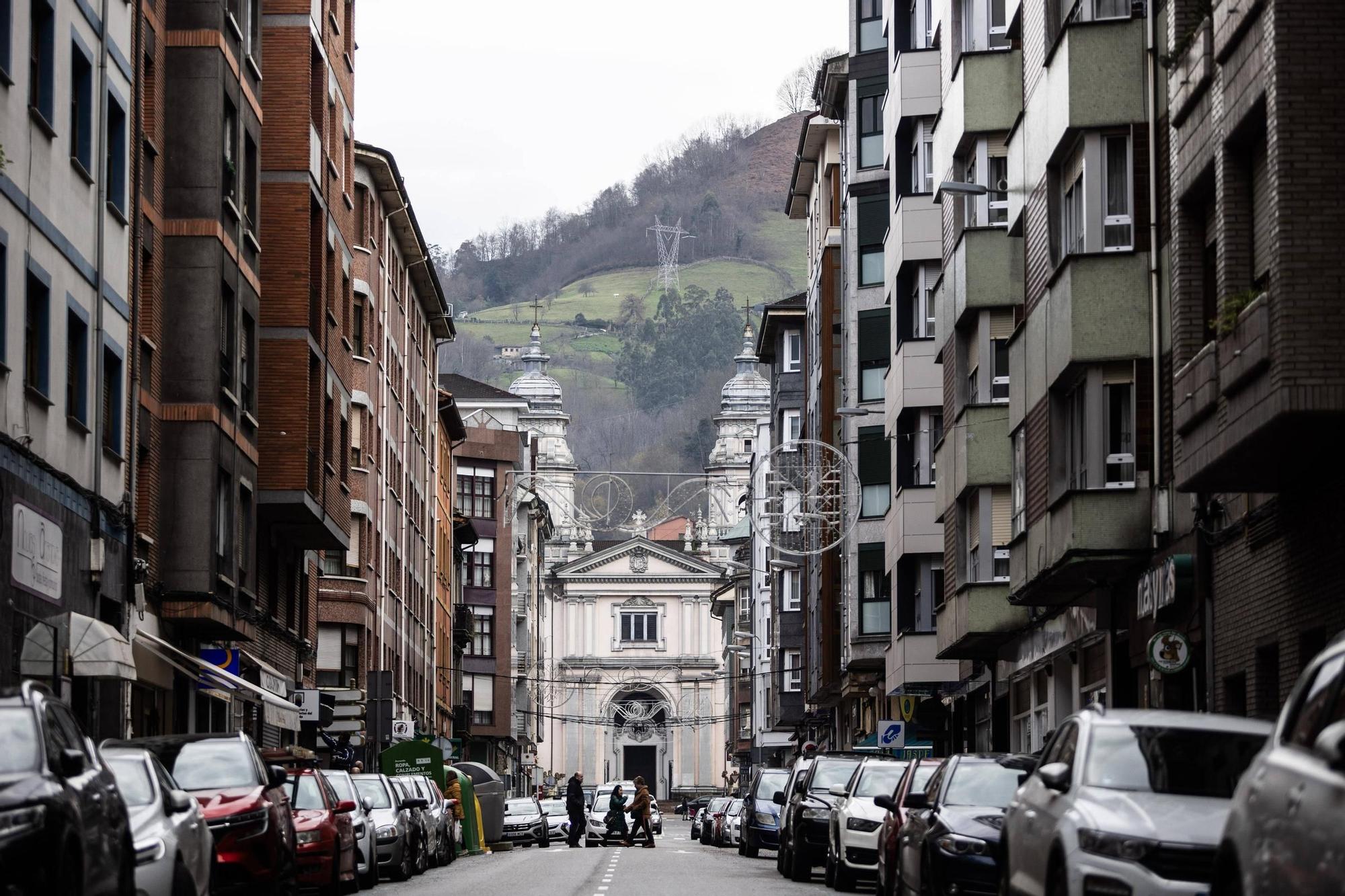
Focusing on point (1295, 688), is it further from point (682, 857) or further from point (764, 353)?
point (764, 353)

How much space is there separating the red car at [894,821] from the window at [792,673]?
62295 mm

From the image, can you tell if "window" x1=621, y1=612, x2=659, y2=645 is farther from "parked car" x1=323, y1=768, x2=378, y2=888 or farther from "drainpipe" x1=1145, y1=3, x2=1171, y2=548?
"drainpipe" x1=1145, y1=3, x2=1171, y2=548

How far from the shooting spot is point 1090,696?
31750 millimetres

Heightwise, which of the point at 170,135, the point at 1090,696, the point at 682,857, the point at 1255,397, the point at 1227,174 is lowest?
the point at 682,857

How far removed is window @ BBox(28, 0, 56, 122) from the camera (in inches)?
1065

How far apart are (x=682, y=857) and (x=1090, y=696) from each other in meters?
13.1

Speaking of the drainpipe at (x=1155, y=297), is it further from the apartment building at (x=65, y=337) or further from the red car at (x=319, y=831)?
the apartment building at (x=65, y=337)

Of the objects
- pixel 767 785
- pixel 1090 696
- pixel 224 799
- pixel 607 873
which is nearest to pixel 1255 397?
pixel 224 799

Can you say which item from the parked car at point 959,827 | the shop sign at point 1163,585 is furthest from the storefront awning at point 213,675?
the parked car at point 959,827

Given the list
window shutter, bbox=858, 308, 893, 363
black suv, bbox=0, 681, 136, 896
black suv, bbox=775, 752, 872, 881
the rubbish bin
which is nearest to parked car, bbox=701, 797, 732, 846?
the rubbish bin

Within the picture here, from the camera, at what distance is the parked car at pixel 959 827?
19.0 metres

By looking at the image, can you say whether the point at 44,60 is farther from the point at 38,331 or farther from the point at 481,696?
the point at 481,696

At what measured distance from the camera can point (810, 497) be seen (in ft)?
146

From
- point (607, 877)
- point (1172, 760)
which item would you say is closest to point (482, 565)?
point (607, 877)
